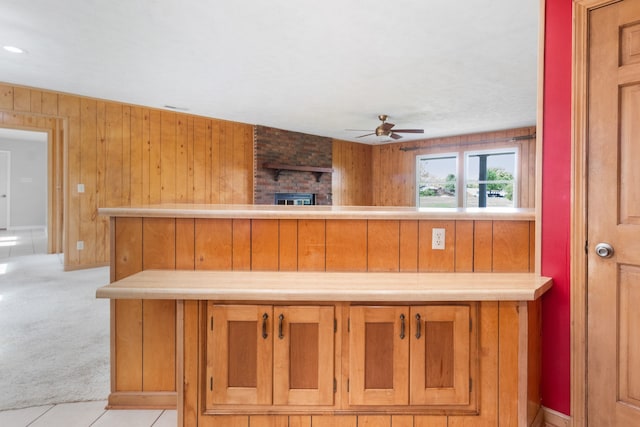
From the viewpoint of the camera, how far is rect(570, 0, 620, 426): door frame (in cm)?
154

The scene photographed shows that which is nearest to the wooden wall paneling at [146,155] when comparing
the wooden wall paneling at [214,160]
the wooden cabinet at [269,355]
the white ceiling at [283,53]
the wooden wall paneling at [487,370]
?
the white ceiling at [283,53]

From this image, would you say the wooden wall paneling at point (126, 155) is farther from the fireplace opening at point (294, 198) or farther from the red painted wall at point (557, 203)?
the red painted wall at point (557, 203)

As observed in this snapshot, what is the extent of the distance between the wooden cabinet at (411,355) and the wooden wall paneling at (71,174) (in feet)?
16.0

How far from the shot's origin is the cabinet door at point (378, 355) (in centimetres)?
150

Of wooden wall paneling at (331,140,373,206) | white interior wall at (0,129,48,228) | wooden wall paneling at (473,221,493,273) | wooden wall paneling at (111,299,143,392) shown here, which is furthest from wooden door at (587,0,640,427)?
white interior wall at (0,129,48,228)

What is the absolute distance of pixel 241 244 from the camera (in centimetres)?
180

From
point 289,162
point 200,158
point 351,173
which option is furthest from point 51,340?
point 351,173

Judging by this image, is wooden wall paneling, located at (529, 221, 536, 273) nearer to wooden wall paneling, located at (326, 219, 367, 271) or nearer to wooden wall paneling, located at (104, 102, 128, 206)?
wooden wall paneling, located at (326, 219, 367, 271)

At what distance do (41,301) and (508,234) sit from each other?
13.8 feet

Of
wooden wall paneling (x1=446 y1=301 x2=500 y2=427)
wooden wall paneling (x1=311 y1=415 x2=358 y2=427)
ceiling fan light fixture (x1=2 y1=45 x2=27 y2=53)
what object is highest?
ceiling fan light fixture (x1=2 y1=45 x2=27 y2=53)

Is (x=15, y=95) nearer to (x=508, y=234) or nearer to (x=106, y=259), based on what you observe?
(x=106, y=259)

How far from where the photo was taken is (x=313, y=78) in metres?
4.12

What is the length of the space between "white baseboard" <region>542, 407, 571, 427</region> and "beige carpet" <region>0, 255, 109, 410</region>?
2.27 meters

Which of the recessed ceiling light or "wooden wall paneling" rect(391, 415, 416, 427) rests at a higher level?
the recessed ceiling light
